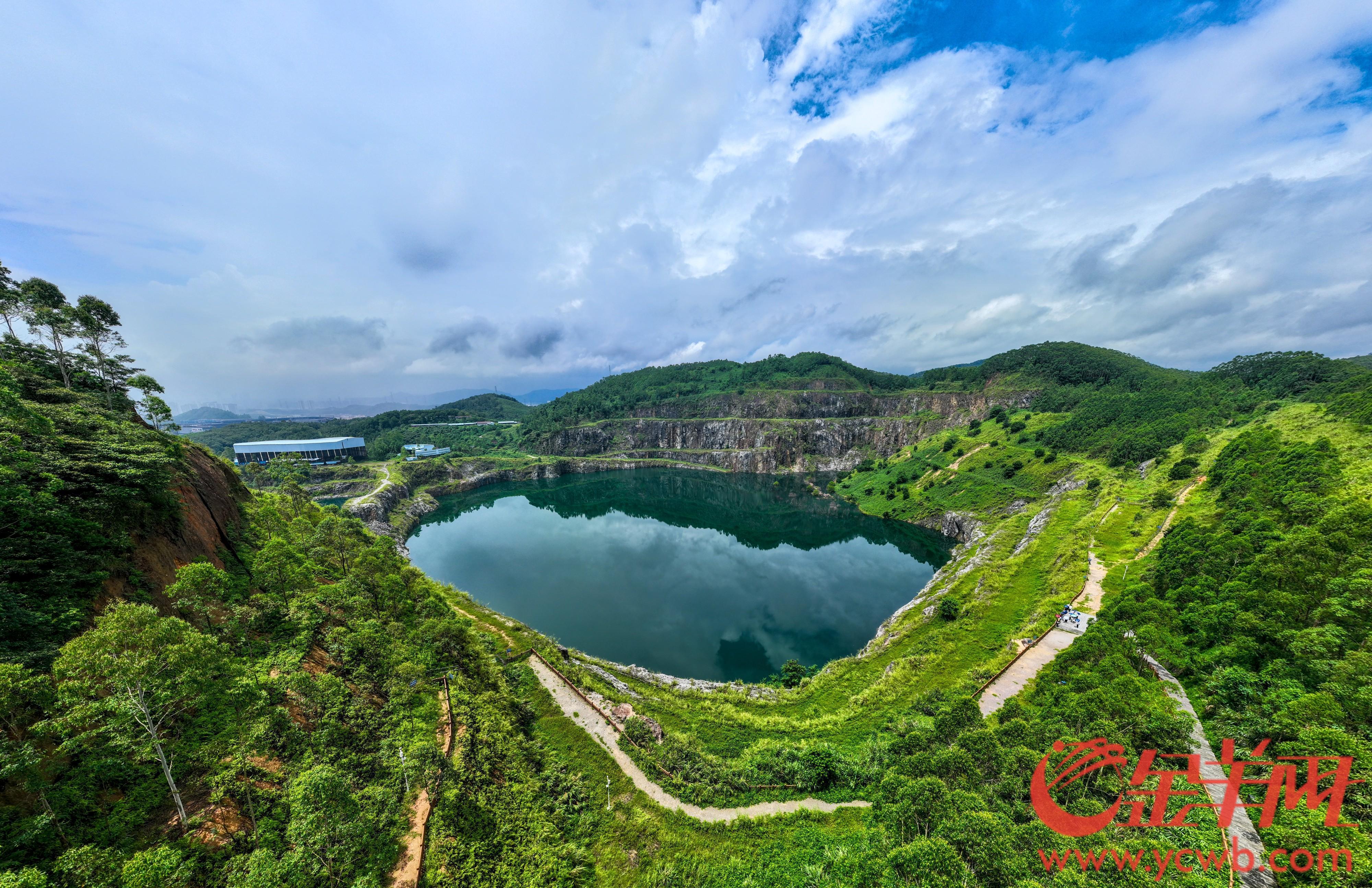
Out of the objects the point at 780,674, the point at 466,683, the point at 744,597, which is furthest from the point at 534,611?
the point at 780,674

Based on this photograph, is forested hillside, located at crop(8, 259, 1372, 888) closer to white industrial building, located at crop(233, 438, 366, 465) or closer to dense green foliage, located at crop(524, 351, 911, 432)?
white industrial building, located at crop(233, 438, 366, 465)

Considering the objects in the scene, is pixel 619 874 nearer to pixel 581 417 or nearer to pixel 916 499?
pixel 916 499

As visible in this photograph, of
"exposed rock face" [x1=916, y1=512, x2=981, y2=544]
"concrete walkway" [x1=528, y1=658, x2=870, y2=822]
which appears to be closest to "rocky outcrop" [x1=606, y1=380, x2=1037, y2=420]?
"exposed rock face" [x1=916, y1=512, x2=981, y2=544]

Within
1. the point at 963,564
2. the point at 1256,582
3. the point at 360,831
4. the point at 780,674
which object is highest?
the point at 1256,582

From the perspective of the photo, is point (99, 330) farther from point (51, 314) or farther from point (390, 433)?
point (390, 433)

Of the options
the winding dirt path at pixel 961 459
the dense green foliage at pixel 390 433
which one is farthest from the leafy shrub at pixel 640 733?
the dense green foliage at pixel 390 433

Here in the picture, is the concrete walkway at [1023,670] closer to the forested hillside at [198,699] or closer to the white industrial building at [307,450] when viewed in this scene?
the forested hillside at [198,699]
